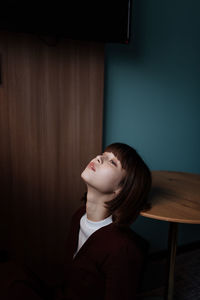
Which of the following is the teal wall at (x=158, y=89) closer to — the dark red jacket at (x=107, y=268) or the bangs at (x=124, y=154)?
the bangs at (x=124, y=154)

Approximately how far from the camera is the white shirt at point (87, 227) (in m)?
1.05

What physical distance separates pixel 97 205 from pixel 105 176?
141 millimetres

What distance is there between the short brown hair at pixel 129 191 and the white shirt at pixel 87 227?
0.14 ft

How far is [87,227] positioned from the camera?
1073mm

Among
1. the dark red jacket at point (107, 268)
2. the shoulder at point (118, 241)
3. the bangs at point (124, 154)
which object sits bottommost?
the dark red jacket at point (107, 268)

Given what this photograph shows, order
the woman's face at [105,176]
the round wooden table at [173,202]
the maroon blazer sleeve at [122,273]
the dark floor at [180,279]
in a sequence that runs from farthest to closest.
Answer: the dark floor at [180,279] < the round wooden table at [173,202] < the woman's face at [105,176] < the maroon blazer sleeve at [122,273]

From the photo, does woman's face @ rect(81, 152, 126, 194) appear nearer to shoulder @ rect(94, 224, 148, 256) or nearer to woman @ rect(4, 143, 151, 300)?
woman @ rect(4, 143, 151, 300)

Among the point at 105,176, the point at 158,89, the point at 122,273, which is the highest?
the point at 158,89

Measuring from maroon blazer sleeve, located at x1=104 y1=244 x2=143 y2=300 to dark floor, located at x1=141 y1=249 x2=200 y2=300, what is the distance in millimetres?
884

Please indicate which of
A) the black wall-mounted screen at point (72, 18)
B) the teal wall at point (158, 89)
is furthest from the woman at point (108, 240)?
the teal wall at point (158, 89)

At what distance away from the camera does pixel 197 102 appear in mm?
2137

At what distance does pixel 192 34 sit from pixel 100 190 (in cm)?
163

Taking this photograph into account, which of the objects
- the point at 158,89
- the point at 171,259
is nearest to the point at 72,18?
the point at 158,89

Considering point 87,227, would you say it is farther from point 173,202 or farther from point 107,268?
point 173,202
